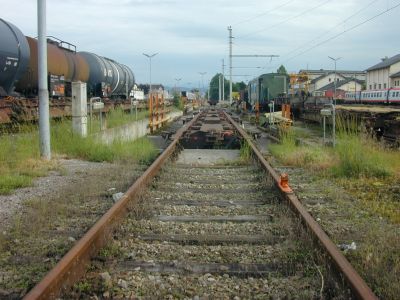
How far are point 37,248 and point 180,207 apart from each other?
2122 millimetres

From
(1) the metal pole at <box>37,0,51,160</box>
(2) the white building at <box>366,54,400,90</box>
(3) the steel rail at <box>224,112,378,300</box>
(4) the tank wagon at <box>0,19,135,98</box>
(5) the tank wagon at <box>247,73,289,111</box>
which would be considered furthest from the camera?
(2) the white building at <box>366,54,400,90</box>

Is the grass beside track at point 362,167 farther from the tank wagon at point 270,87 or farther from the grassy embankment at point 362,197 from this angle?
the tank wagon at point 270,87

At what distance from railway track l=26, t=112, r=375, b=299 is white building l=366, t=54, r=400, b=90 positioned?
229ft

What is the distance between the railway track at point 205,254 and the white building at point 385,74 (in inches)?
2744

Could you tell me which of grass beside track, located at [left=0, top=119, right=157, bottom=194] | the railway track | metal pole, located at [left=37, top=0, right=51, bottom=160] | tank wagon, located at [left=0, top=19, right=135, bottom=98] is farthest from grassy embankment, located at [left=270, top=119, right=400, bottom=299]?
tank wagon, located at [left=0, top=19, right=135, bottom=98]

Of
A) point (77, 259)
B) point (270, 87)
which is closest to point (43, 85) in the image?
point (77, 259)

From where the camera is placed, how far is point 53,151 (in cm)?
1143

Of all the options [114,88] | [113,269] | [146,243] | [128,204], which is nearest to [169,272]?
[113,269]

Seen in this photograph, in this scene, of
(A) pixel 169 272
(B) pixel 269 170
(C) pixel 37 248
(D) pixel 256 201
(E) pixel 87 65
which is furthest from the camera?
(E) pixel 87 65

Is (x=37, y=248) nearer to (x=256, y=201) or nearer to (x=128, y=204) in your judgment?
(x=128, y=204)

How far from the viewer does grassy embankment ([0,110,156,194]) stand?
8788mm

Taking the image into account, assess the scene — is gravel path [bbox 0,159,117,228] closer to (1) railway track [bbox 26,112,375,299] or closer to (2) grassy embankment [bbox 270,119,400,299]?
(1) railway track [bbox 26,112,375,299]

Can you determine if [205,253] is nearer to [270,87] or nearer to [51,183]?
[51,183]

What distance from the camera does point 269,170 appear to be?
26.9ft
